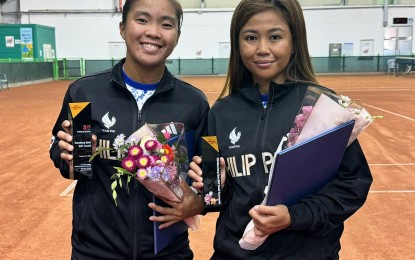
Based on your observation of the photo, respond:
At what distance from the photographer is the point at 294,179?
1.57 metres

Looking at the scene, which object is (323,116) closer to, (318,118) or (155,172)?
(318,118)

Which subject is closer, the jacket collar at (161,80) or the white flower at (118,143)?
the white flower at (118,143)

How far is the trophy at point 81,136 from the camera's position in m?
1.88

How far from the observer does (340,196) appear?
1.73m

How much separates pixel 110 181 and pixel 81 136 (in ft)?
0.90

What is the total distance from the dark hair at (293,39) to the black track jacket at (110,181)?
0.25m

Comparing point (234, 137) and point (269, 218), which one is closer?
point (269, 218)

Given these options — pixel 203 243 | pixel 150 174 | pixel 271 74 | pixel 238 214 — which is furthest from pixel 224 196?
pixel 203 243

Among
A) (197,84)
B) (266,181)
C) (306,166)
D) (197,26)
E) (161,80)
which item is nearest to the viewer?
(306,166)

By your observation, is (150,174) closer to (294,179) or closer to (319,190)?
(294,179)

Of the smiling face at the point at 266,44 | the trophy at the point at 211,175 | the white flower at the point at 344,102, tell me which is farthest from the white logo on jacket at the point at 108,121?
the white flower at the point at 344,102

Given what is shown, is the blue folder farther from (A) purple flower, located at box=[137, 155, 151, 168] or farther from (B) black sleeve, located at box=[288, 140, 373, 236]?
(B) black sleeve, located at box=[288, 140, 373, 236]

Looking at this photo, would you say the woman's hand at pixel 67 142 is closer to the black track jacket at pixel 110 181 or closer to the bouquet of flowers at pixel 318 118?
the black track jacket at pixel 110 181

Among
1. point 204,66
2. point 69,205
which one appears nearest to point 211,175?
point 69,205
